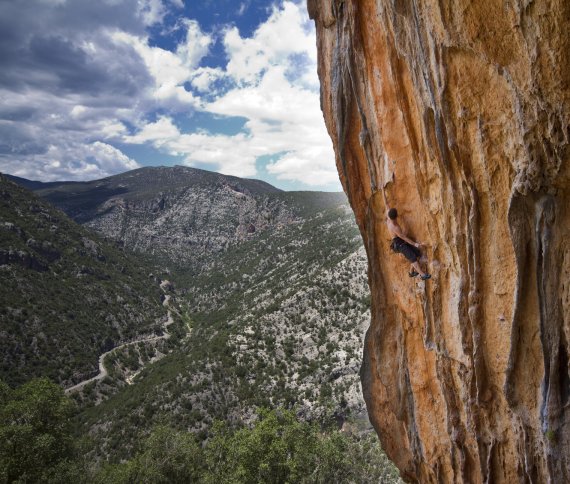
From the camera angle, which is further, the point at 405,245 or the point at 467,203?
the point at 405,245

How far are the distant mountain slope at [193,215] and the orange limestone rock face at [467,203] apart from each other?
132 m

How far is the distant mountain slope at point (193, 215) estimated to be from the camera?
156 metres

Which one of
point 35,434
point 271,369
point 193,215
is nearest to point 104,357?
point 271,369

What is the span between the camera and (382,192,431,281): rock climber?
344 inches

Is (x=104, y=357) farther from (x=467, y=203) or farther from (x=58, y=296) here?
(x=467, y=203)

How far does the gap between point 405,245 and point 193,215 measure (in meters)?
169

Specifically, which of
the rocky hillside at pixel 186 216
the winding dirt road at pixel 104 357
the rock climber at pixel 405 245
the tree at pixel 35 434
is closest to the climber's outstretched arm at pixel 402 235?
the rock climber at pixel 405 245

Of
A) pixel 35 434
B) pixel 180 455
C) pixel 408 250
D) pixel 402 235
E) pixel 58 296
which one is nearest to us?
pixel 408 250

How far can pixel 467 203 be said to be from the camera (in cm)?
704

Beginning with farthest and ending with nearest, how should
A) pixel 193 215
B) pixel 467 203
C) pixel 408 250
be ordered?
pixel 193 215 < pixel 408 250 < pixel 467 203

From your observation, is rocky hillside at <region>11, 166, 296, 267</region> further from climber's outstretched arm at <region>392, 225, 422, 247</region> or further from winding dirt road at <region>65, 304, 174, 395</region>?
climber's outstretched arm at <region>392, 225, 422, 247</region>

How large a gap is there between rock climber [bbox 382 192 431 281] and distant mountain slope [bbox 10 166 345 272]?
132 m

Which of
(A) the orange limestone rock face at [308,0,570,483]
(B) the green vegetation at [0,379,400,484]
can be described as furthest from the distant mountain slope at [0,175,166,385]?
(A) the orange limestone rock face at [308,0,570,483]

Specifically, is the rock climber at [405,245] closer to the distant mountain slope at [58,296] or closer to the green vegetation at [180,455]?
the green vegetation at [180,455]
